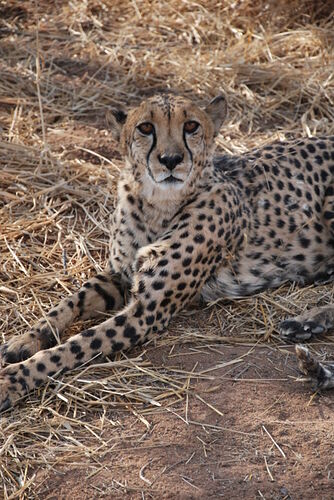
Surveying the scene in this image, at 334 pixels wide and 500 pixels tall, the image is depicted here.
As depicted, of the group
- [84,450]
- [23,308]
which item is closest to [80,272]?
[23,308]

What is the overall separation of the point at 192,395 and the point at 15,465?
77 centimetres

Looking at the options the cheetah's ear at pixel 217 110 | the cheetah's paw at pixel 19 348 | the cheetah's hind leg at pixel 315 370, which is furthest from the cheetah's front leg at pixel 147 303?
the cheetah's hind leg at pixel 315 370

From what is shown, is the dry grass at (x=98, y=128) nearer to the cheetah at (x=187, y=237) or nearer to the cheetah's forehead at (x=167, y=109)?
the cheetah at (x=187, y=237)

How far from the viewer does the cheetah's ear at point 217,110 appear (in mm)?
4305

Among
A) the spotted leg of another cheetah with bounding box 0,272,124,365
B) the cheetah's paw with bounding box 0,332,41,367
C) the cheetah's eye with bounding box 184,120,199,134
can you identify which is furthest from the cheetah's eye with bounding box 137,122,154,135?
the cheetah's paw with bounding box 0,332,41,367

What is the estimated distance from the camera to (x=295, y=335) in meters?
4.04

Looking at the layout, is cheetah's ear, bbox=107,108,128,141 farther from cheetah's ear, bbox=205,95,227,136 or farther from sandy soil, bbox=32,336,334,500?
sandy soil, bbox=32,336,334,500

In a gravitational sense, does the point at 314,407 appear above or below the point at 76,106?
below

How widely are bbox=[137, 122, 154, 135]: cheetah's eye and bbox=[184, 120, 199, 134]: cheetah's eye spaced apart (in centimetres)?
15

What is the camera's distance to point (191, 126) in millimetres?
4102

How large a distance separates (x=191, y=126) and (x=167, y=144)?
0.63 feet

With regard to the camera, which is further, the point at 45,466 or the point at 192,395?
the point at 192,395

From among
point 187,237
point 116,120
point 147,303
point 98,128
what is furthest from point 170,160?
point 98,128

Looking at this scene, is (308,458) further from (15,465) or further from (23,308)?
(23,308)
